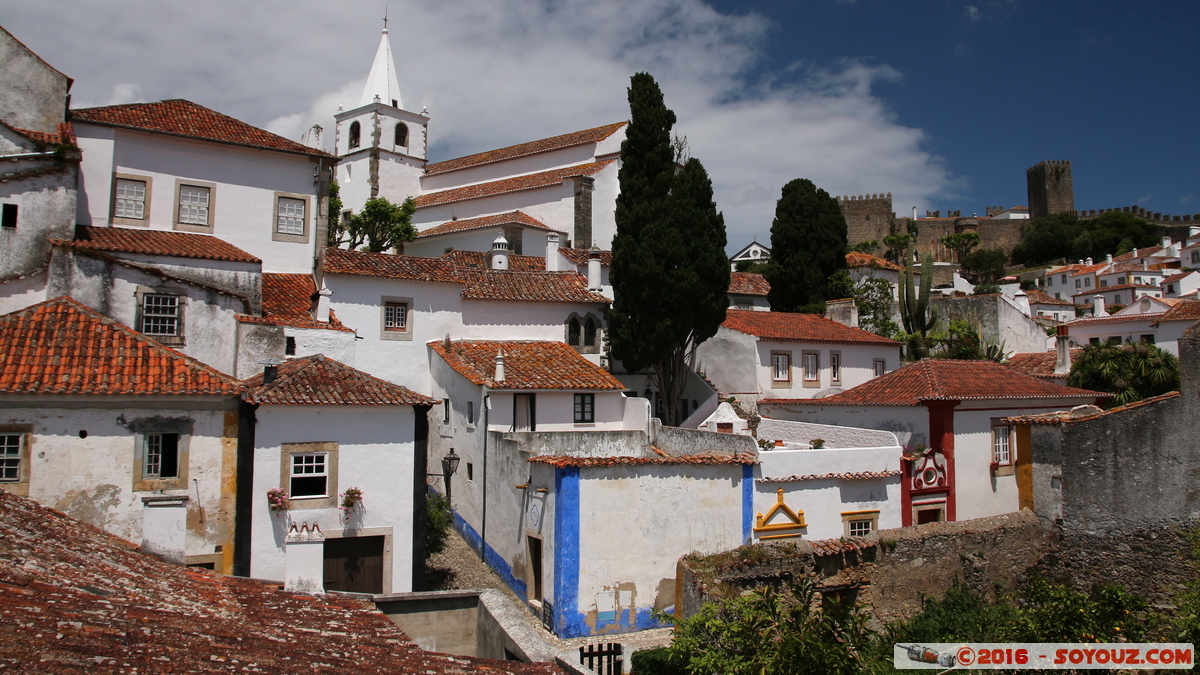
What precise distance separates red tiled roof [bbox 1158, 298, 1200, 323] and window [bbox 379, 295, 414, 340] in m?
31.7

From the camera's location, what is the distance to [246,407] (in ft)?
46.9

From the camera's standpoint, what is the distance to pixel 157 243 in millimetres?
20078

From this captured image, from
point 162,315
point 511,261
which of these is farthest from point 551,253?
point 162,315

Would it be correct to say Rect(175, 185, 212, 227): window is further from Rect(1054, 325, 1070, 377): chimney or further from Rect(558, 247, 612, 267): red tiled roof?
Rect(1054, 325, 1070, 377): chimney

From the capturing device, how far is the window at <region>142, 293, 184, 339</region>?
16.8 meters

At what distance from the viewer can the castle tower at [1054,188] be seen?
89.1 meters

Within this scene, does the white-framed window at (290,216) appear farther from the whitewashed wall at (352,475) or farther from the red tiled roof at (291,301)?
the whitewashed wall at (352,475)

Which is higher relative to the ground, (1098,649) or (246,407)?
(246,407)

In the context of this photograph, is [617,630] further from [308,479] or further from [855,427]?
[855,427]

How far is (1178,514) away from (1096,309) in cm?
3168

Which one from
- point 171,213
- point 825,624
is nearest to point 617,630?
point 825,624

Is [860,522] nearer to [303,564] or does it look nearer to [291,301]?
[303,564]

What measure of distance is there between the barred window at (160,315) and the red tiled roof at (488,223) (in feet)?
60.4

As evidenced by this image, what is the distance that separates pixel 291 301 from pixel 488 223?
1411 cm
